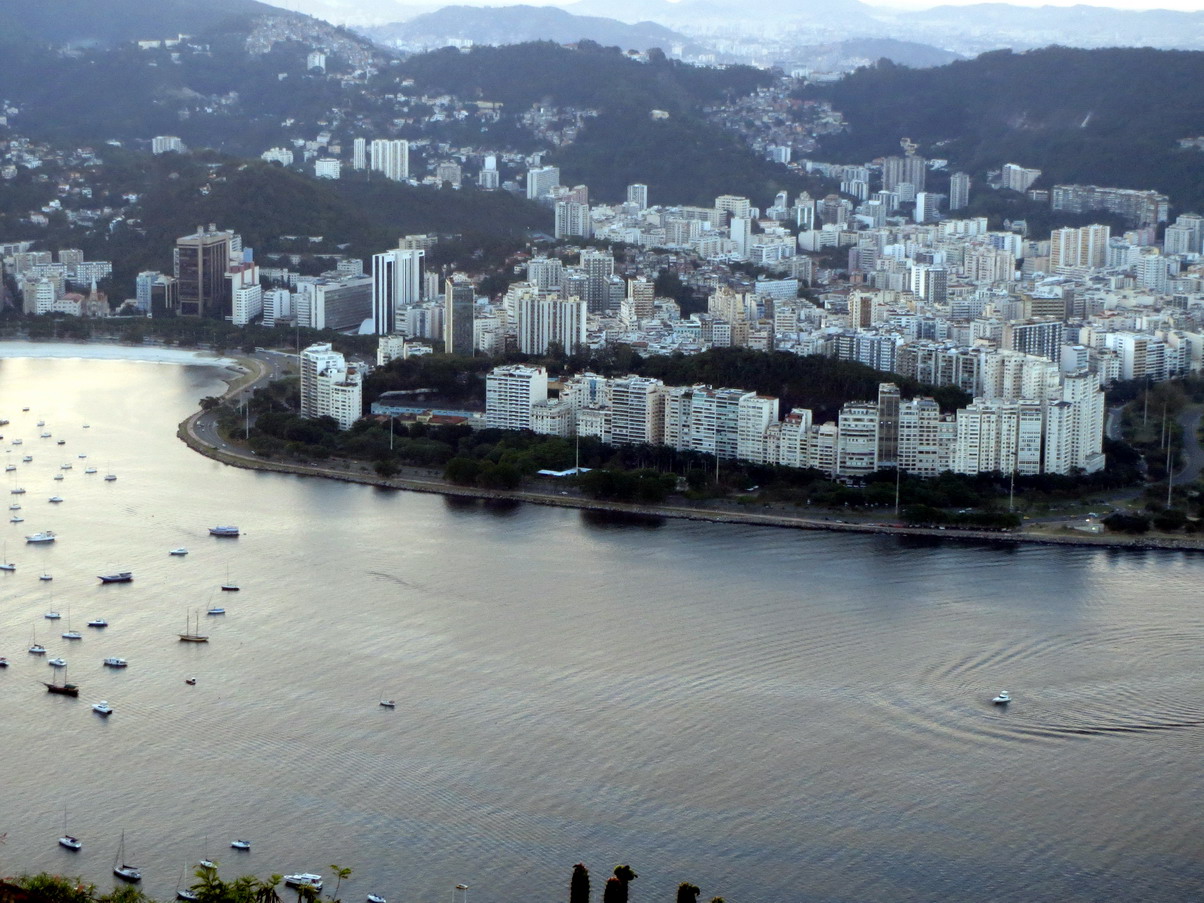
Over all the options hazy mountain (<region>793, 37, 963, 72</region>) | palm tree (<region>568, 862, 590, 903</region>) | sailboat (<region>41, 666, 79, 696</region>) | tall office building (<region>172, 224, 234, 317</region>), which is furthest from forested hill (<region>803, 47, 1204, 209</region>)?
palm tree (<region>568, 862, 590, 903</region>)

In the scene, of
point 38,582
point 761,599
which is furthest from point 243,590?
point 761,599

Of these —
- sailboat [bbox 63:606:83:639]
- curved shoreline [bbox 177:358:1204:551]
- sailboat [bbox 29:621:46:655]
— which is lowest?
sailboat [bbox 29:621:46:655]

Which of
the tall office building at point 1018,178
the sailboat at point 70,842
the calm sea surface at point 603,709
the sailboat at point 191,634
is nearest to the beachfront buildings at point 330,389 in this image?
the calm sea surface at point 603,709

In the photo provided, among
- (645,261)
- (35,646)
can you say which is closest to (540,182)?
(645,261)

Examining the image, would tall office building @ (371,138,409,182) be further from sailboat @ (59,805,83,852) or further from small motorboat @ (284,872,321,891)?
small motorboat @ (284,872,321,891)

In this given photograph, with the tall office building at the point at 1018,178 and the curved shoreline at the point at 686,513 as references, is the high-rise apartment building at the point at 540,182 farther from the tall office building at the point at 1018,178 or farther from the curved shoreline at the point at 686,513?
the curved shoreline at the point at 686,513

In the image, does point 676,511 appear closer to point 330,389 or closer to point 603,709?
point 330,389
